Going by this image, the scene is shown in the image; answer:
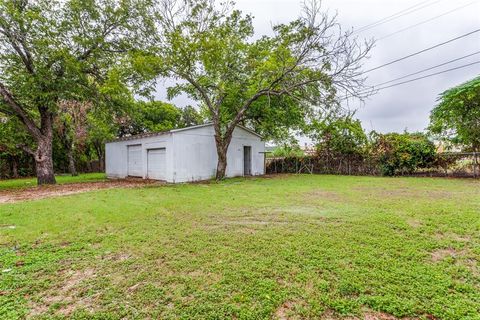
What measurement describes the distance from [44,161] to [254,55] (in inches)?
430

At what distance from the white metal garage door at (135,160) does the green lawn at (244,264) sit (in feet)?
28.0

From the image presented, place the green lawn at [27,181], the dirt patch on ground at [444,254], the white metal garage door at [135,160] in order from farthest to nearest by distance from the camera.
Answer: the white metal garage door at [135,160], the green lawn at [27,181], the dirt patch on ground at [444,254]

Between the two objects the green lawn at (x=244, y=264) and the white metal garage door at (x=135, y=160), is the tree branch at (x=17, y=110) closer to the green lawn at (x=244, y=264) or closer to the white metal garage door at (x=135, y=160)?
the white metal garage door at (x=135, y=160)

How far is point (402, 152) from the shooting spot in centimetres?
1259

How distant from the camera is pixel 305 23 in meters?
9.82

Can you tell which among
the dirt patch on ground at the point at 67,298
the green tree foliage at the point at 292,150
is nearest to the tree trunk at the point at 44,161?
the dirt patch on ground at the point at 67,298

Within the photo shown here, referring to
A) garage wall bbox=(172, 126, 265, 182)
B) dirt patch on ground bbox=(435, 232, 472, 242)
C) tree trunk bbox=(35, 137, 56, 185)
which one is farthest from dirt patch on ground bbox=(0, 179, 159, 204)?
dirt patch on ground bbox=(435, 232, 472, 242)

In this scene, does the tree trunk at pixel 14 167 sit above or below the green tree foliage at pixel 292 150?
below

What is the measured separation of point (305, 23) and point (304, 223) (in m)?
8.83

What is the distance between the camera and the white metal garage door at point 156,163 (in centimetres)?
1194

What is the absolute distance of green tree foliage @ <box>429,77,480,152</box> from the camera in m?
11.3

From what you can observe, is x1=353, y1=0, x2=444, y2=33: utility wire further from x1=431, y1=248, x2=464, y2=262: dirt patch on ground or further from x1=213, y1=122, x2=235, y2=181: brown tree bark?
x1=431, y1=248, x2=464, y2=262: dirt patch on ground

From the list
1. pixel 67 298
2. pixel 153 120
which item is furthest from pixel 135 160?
pixel 67 298

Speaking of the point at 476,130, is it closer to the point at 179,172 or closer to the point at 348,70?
the point at 348,70
